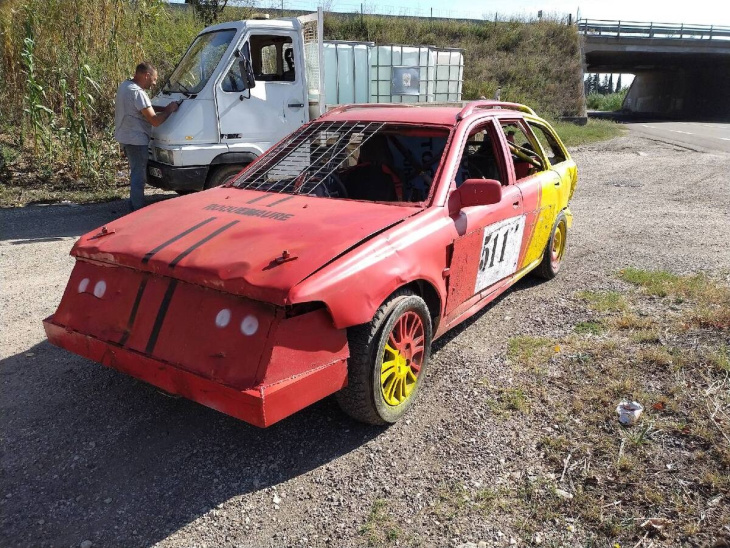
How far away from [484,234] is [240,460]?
2148 mm

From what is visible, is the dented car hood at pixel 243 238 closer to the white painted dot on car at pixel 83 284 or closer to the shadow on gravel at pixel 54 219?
the white painted dot on car at pixel 83 284

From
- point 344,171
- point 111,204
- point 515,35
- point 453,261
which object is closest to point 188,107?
point 111,204

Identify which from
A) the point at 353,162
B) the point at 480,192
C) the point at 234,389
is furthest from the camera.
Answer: the point at 353,162

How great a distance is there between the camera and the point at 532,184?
4.86 m

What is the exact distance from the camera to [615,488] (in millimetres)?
2820

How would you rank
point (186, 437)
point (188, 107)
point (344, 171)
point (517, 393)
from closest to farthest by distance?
point (186, 437), point (517, 393), point (344, 171), point (188, 107)

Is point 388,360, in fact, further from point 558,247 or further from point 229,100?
point 229,100

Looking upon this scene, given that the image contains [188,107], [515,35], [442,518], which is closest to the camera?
[442,518]

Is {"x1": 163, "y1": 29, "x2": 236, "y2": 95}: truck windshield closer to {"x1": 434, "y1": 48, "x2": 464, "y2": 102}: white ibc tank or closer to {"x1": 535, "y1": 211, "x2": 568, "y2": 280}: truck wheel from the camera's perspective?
{"x1": 535, "y1": 211, "x2": 568, "y2": 280}: truck wheel

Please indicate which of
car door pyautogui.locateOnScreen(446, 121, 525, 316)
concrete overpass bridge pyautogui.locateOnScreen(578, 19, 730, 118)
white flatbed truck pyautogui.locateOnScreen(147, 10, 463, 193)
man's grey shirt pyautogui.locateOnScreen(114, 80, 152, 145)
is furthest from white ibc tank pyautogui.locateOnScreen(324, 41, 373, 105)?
concrete overpass bridge pyautogui.locateOnScreen(578, 19, 730, 118)

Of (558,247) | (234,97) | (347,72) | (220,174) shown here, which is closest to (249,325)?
(558,247)

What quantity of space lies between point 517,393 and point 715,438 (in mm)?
1058

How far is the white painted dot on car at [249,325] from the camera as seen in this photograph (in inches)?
107

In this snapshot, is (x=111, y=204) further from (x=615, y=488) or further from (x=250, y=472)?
(x=615, y=488)
